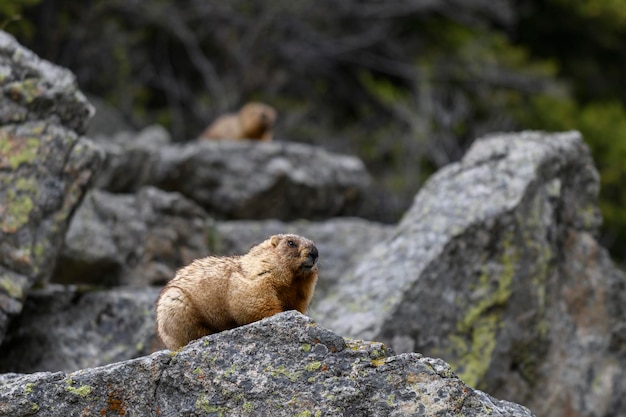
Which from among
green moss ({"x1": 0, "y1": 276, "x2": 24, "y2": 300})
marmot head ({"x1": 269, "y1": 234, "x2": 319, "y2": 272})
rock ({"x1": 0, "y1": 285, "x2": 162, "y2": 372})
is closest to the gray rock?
green moss ({"x1": 0, "y1": 276, "x2": 24, "y2": 300})

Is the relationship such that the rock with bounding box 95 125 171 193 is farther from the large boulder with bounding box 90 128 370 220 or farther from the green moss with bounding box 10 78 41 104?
the green moss with bounding box 10 78 41 104

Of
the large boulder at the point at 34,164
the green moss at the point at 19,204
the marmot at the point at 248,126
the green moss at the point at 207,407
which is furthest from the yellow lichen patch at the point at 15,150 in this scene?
the marmot at the point at 248,126

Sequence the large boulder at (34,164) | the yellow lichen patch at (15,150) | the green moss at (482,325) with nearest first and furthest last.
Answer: the large boulder at (34,164)
the yellow lichen patch at (15,150)
the green moss at (482,325)

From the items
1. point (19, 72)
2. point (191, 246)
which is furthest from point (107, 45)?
point (19, 72)

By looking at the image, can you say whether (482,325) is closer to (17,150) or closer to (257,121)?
(17,150)

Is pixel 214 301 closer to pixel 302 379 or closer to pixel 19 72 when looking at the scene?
pixel 302 379

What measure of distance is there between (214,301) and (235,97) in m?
16.0

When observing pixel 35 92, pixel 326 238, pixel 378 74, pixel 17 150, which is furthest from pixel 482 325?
pixel 378 74

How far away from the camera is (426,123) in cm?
2391

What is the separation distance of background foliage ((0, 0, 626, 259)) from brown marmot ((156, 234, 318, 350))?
13423 millimetres

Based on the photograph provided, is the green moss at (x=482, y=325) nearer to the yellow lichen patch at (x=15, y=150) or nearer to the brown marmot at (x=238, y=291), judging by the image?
the brown marmot at (x=238, y=291)

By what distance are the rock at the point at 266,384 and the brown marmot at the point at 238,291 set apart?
880mm

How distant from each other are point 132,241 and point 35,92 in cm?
303

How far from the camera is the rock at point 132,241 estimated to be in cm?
1169
